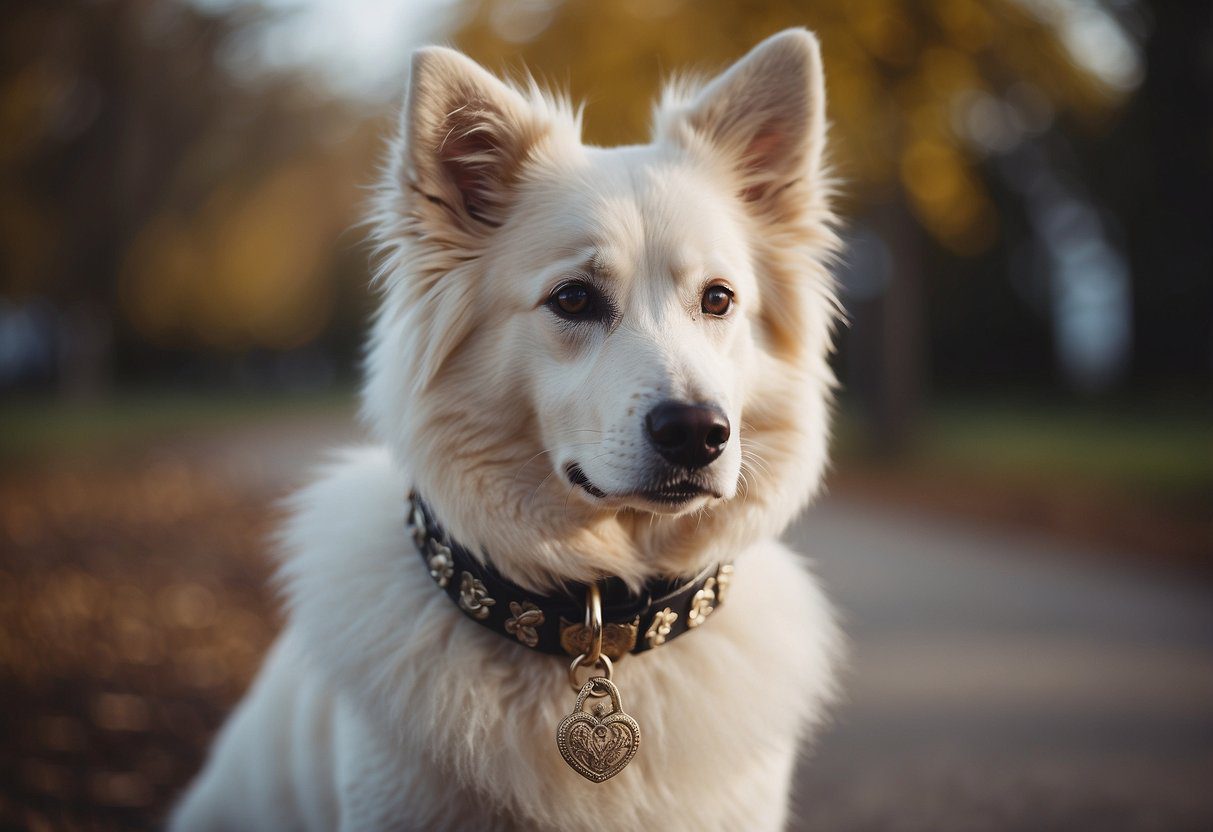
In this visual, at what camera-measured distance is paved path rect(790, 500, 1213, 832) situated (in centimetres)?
359

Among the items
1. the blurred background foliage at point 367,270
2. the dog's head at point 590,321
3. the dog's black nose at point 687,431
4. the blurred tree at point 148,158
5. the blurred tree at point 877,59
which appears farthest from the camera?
the blurred tree at point 148,158

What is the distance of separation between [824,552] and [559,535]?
6.33m

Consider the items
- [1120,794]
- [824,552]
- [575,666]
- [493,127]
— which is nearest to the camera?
[575,666]

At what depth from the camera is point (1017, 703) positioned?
15.0 feet

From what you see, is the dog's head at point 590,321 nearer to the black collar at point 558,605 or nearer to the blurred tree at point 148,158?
the black collar at point 558,605

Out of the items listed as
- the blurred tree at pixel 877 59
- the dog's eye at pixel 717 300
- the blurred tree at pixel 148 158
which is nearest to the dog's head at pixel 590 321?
the dog's eye at pixel 717 300

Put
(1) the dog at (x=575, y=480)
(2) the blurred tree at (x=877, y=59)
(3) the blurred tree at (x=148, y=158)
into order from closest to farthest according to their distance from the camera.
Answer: (1) the dog at (x=575, y=480) < (2) the blurred tree at (x=877, y=59) < (3) the blurred tree at (x=148, y=158)

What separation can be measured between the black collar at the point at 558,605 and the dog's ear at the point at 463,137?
3.10 ft

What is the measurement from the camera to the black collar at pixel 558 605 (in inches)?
85.0

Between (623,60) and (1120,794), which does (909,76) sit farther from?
(1120,794)

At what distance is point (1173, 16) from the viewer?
16750 mm

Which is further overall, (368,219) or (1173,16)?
(1173,16)

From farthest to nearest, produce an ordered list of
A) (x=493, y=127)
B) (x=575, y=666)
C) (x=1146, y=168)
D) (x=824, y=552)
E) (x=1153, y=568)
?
1. (x=1146, y=168)
2. (x=824, y=552)
3. (x=1153, y=568)
4. (x=493, y=127)
5. (x=575, y=666)

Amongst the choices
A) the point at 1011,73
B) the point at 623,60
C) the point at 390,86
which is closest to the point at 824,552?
the point at 623,60
